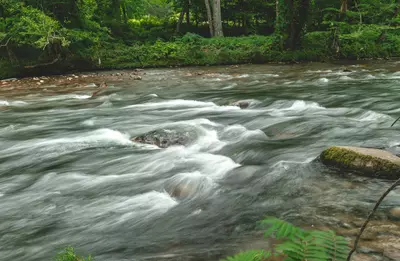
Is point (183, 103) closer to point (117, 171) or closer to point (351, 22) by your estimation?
point (117, 171)

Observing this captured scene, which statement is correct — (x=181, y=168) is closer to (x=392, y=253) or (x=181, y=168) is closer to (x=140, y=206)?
(x=140, y=206)

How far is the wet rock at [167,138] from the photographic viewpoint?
6.86m

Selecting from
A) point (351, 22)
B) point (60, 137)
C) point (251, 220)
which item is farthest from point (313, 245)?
point (351, 22)

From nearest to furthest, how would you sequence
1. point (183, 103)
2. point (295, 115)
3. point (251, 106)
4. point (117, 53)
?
point (295, 115), point (251, 106), point (183, 103), point (117, 53)

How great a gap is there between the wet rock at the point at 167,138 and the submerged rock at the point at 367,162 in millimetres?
2804

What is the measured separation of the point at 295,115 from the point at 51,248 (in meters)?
6.60

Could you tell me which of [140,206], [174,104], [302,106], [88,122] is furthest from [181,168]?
[174,104]

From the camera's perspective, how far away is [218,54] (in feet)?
66.2

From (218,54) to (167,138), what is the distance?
14.0m

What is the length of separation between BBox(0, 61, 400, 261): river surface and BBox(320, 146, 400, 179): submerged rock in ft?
0.49

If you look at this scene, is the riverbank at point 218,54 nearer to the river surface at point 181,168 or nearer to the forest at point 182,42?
the forest at point 182,42

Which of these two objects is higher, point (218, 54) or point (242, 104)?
point (218, 54)

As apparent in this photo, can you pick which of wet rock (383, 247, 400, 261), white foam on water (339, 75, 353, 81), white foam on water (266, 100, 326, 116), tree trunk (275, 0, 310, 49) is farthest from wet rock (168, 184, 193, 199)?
tree trunk (275, 0, 310, 49)

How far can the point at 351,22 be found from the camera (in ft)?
67.9
